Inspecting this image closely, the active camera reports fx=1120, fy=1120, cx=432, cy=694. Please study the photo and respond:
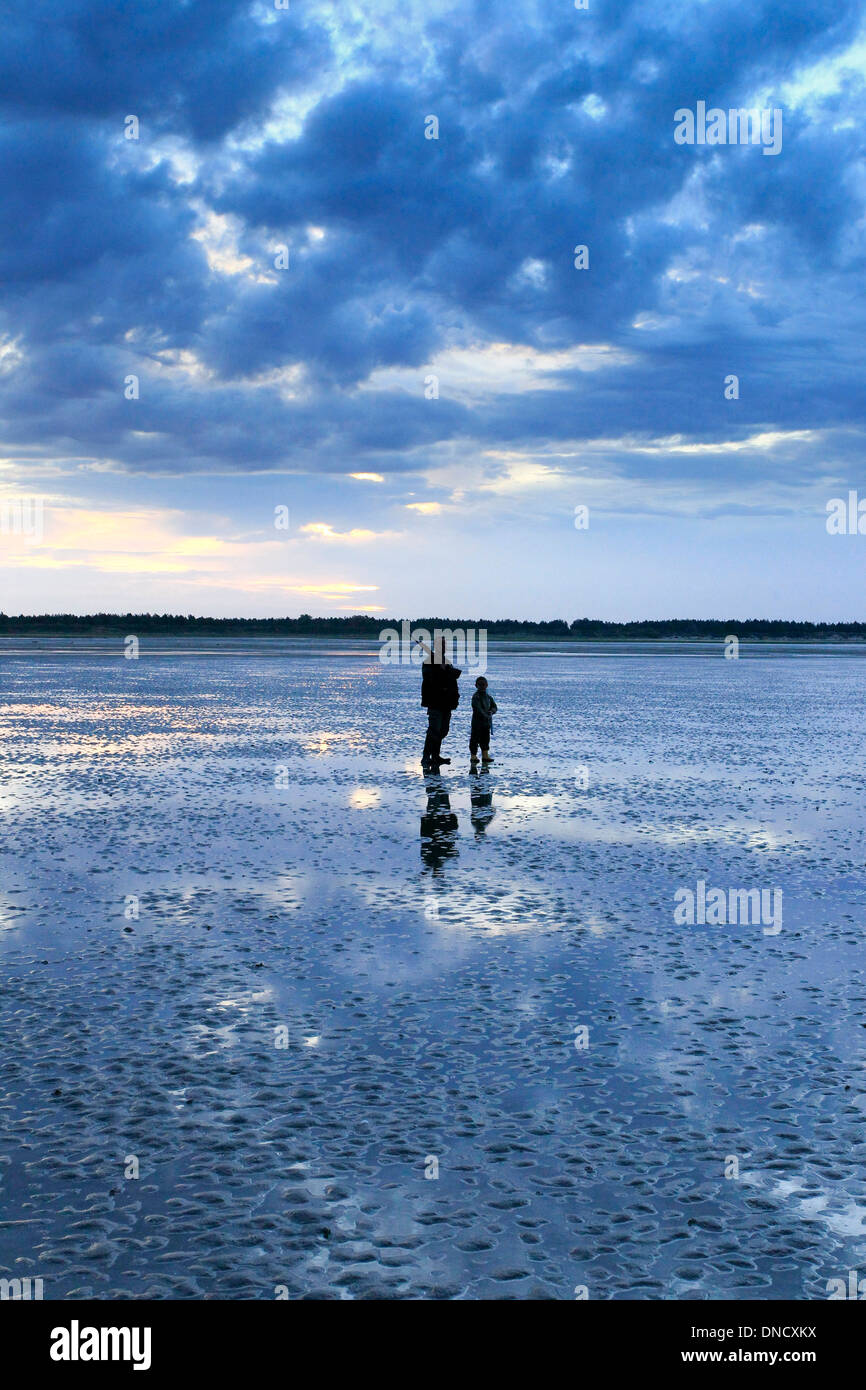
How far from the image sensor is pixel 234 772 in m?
21.5

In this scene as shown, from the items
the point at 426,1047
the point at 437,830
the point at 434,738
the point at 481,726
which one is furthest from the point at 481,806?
the point at 426,1047

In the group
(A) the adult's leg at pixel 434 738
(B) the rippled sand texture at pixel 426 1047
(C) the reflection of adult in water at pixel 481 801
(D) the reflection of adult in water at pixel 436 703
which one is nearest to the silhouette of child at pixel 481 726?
(D) the reflection of adult in water at pixel 436 703

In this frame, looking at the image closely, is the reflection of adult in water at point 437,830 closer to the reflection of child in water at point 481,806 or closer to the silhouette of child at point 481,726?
the reflection of child in water at point 481,806

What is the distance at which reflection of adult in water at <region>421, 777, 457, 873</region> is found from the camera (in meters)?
→ 13.9

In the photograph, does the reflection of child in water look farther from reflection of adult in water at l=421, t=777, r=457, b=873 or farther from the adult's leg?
the adult's leg

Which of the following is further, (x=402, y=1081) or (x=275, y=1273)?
(x=402, y=1081)

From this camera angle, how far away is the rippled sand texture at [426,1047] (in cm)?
516

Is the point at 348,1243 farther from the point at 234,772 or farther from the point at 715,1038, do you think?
the point at 234,772

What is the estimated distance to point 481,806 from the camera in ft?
58.4

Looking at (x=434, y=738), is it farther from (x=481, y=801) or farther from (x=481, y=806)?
(x=481, y=806)

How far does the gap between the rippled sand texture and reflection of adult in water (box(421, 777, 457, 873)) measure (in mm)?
120
